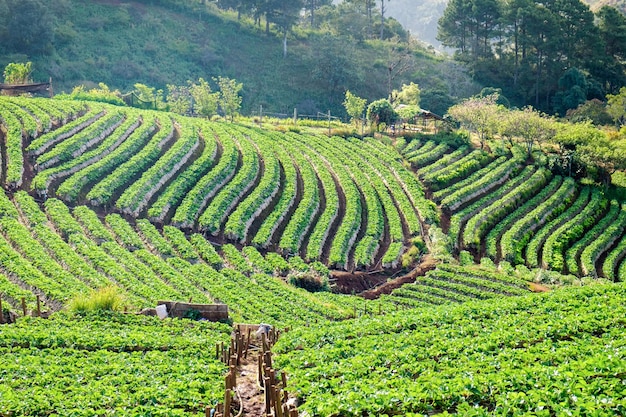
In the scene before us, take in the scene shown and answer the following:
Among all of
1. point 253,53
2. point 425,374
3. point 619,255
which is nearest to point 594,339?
point 425,374

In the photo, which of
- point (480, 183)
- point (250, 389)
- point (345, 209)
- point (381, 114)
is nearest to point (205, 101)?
point (381, 114)

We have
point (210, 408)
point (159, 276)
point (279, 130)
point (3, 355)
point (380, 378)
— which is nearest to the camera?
point (210, 408)

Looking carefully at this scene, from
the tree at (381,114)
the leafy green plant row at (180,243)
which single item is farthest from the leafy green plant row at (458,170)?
the leafy green plant row at (180,243)

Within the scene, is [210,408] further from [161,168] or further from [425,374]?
[161,168]

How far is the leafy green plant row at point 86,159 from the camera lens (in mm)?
39875

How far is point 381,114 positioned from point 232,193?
21.9 meters

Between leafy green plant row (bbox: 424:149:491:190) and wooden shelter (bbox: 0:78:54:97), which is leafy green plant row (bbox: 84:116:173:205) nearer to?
wooden shelter (bbox: 0:78:54:97)

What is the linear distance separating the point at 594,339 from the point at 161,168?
2939 centimetres

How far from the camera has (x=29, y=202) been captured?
37.3 metres

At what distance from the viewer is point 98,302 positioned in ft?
84.2

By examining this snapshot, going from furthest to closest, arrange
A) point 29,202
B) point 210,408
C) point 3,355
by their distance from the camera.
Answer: point 29,202 < point 3,355 < point 210,408

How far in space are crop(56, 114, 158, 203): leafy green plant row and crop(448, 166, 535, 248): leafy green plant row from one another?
19.5 meters

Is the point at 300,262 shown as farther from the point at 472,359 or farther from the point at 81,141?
the point at 472,359

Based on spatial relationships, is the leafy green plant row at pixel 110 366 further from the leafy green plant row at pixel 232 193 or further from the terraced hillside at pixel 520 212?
the terraced hillside at pixel 520 212
